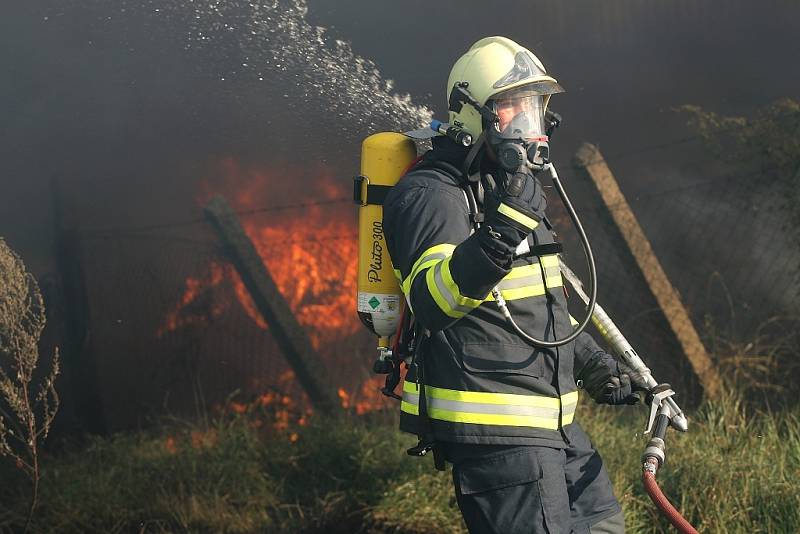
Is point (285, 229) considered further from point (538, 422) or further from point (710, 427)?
point (538, 422)

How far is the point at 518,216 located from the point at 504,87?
1.85 feet

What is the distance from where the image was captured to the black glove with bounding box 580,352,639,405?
3.15 m

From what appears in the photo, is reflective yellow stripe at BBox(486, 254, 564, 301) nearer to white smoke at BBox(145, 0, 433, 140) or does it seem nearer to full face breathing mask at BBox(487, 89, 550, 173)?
full face breathing mask at BBox(487, 89, 550, 173)

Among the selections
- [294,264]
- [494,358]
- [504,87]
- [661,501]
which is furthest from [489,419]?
[294,264]

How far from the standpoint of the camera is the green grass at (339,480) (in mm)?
3902

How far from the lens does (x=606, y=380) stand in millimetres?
3141

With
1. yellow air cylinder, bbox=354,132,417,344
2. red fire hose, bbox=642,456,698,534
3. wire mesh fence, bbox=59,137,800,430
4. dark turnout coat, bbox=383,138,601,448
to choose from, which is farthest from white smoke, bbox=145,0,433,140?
red fire hose, bbox=642,456,698,534

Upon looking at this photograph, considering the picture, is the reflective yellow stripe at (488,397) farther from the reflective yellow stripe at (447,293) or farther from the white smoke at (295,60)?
the white smoke at (295,60)

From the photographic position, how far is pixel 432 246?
2.64 meters

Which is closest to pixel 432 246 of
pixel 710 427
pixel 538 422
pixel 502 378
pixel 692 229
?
pixel 502 378

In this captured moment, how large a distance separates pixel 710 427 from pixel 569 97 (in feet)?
9.16

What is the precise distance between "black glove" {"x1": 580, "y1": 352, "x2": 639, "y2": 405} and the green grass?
87cm

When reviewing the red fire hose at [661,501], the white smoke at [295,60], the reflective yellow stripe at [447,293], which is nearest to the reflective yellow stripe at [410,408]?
the reflective yellow stripe at [447,293]

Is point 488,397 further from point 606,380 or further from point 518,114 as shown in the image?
point 518,114
